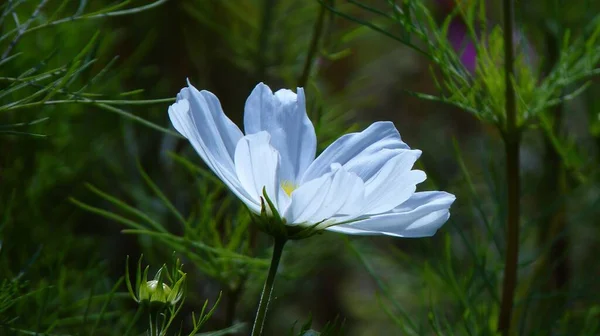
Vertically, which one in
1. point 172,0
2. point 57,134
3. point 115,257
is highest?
point 172,0

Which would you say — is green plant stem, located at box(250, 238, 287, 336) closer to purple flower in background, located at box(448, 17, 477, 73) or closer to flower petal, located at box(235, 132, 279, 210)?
flower petal, located at box(235, 132, 279, 210)

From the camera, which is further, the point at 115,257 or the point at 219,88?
the point at 219,88

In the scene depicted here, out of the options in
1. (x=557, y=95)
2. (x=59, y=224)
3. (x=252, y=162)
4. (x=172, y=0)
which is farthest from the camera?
(x=172, y=0)

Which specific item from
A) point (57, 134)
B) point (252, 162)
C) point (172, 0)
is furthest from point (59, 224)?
point (252, 162)

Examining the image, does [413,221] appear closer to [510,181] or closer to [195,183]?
[510,181]

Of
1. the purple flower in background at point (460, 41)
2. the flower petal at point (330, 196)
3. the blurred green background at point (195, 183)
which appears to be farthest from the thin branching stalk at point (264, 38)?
the purple flower in background at point (460, 41)

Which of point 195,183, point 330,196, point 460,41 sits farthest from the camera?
point 460,41

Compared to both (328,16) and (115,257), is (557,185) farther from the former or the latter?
(115,257)

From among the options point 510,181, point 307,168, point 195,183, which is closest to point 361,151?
point 307,168
